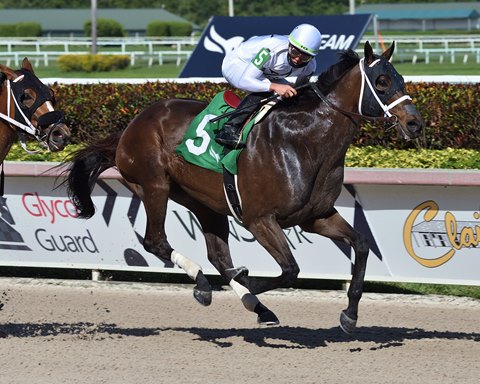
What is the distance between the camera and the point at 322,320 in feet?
22.0

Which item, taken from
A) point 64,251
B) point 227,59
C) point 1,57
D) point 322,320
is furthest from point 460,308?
point 1,57

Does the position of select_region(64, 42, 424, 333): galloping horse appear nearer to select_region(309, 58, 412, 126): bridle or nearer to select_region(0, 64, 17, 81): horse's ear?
select_region(309, 58, 412, 126): bridle

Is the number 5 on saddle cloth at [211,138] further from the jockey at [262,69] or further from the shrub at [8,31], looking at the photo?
the shrub at [8,31]

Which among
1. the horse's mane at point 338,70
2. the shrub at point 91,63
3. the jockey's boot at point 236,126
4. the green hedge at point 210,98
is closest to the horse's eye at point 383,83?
the horse's mane at point 338,70

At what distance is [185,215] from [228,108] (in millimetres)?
1844

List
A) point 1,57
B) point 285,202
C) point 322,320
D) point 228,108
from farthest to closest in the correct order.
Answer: point 1,57, point 322,320, point 228,108, point 285,202

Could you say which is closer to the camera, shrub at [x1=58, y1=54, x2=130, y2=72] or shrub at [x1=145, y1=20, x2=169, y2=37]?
shrub at [x1=58, y1=54, x2=130, y2=72]

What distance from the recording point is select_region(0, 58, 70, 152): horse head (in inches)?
224

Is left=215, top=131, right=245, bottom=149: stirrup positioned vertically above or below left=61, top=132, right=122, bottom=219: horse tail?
above

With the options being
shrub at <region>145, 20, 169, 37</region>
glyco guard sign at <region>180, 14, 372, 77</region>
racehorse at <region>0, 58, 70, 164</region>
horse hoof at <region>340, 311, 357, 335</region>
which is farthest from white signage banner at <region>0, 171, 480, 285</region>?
shrub at <region>145, 20, 169, 37</region>

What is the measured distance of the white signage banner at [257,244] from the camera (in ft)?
23.6

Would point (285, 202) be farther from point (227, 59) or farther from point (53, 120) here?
point (53, 120)

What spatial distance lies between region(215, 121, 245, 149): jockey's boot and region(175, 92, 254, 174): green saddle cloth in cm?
4

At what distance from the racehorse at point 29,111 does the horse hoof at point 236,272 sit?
1.26m
